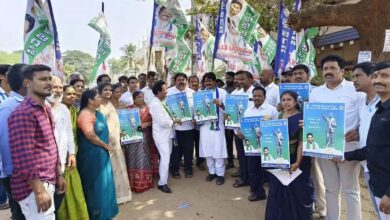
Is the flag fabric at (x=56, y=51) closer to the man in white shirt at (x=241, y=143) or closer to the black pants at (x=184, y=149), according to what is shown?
the black pants at (x=184, y=149)

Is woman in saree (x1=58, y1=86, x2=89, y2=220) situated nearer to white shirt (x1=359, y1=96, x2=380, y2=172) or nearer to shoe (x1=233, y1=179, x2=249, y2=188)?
shoe (x1=233, y1=179, x2=249, y2=188)

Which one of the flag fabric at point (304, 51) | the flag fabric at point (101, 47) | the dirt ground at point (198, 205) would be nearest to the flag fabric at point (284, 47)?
the flag fabric at point (304, 51)

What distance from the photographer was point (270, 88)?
5.33 meters

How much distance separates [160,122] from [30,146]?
113 inches

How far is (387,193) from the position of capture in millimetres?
2268

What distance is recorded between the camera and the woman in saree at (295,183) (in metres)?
3.51

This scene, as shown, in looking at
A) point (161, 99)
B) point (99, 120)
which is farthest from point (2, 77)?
point (161, 99)

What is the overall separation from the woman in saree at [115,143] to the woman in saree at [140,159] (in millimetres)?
401

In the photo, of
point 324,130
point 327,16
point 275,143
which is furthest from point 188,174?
point 327,16

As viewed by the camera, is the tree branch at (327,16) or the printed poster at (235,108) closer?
the printed poster at (235,108)

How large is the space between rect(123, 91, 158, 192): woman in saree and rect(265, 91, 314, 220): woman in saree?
2.42m

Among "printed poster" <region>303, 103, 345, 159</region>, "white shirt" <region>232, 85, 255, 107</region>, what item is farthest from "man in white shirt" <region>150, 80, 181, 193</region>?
"printed poster" <region>303, 103, 345, 159</region>

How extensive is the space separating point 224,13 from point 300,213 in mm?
4095

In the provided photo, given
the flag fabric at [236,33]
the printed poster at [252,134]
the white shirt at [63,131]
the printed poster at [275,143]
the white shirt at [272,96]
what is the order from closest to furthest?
1. the white shirt at [63,131]
2. the printed poster at [275,143]
3. the printed poster at [252,134]
4. the white shirt at [272,96]
5. the flag fabric at [236,33]
